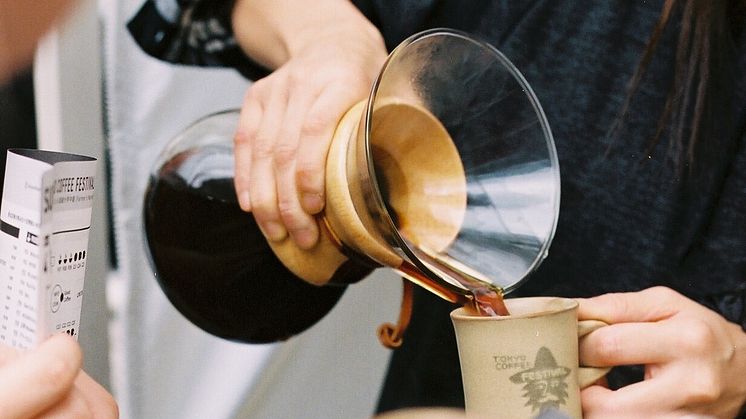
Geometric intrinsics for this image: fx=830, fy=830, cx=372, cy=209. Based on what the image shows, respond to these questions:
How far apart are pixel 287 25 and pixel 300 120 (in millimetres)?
170

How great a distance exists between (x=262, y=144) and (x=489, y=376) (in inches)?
7.9

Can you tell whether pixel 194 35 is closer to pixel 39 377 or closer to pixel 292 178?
pixel 292 178

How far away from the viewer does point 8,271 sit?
0.32 meters

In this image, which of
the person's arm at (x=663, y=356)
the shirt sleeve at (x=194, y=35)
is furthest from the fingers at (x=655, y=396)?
the shirt sleeve at (x=194, y=35)

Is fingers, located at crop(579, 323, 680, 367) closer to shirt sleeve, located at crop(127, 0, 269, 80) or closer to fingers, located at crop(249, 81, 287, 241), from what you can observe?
fingers, located at crop(249, 81, 287, 241)

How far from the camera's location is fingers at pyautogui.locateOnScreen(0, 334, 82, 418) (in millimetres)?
293

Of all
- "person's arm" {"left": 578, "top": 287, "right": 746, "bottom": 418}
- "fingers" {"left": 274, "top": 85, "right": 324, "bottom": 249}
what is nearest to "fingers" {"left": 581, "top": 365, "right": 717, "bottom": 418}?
"person's arm" {"left": 578, "top": 287, "right": 746, "bottom": 418}

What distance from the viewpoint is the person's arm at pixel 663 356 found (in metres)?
0.46

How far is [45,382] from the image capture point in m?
0.30

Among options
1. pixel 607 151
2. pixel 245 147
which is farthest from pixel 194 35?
pixel 607 151

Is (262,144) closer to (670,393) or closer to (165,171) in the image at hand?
(165,171)

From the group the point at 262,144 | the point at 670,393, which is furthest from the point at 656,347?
the point at 262,144

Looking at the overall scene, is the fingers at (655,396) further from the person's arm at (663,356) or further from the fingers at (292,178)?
the fingers at (292,178)

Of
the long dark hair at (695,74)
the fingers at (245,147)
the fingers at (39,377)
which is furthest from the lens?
the long dark hair at (695,74)
